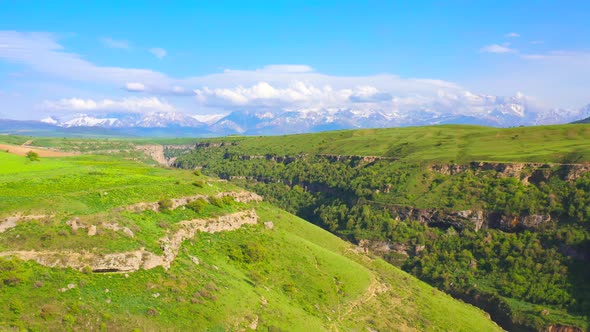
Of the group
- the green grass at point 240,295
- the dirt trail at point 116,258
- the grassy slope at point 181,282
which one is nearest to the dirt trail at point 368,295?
the grassy slope at point 181,282

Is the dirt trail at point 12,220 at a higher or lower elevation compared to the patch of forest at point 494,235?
higher

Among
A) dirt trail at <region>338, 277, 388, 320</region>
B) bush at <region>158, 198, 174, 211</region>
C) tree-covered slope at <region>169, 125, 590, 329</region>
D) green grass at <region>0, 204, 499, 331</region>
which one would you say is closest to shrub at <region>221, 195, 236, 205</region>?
green grass at <region>0, 204, 499, 331</region>

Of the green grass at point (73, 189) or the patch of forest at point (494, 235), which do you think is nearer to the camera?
the green grass at point (73, 189)

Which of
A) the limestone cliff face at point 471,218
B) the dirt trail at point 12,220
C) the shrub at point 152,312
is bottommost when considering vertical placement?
the limestone cliff face at point 471,218

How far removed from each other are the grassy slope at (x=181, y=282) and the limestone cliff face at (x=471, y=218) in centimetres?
4242

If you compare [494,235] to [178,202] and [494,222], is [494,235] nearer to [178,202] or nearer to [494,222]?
[494,222]

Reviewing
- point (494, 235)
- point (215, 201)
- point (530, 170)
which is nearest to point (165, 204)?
point (215, 201)

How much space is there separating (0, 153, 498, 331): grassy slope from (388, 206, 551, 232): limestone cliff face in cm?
4242

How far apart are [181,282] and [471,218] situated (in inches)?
4343

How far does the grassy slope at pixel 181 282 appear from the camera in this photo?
42.0m

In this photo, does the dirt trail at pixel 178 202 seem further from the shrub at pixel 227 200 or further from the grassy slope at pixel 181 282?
the grassy slope at pixel 181 282

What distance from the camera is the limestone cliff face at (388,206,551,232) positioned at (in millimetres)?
124625

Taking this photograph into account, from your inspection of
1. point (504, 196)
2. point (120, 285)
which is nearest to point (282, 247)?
point (120, 285)

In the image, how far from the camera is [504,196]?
13550 centimetres
